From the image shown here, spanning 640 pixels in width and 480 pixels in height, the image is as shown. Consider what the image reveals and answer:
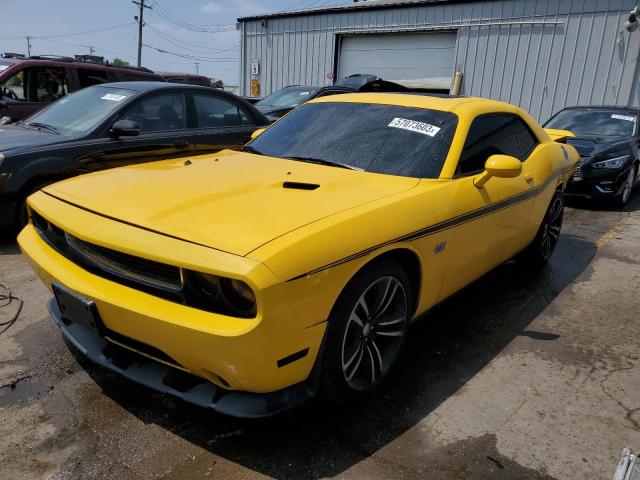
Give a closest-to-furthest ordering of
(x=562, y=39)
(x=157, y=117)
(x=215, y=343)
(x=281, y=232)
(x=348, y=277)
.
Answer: (x=215, y=343)
(x=281, y=232)
(x=348, y=277)
(x=157, y=117)
(x=562, y=39)

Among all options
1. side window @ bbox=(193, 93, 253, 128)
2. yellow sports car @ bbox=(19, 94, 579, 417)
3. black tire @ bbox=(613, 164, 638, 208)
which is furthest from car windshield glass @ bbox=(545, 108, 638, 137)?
yellow sports car @ bbox=(19, 94, 579, 417)

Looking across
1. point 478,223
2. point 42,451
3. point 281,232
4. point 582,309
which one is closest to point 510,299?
point 582,309

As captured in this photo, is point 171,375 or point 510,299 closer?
point 171,375

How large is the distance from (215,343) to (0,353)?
178 centimetres

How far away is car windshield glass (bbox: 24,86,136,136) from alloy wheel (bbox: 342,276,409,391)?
3694mm

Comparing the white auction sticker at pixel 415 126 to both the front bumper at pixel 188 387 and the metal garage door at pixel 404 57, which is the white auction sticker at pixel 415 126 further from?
the metal garage door at pixel 404 57

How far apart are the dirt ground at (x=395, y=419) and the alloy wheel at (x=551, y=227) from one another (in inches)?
44.5

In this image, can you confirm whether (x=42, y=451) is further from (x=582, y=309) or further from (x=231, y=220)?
(x=582, y=309)

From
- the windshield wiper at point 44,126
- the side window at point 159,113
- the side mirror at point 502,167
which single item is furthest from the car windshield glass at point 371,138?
the windshield wiper at point 44,126

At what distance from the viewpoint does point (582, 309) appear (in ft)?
12.6

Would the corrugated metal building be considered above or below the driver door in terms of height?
above

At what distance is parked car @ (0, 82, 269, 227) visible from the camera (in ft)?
14.6

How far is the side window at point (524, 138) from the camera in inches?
150

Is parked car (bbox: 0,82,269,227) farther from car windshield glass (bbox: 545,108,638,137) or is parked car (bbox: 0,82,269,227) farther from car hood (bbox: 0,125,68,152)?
car windshield glass (bbox: 545,108,638,137)
